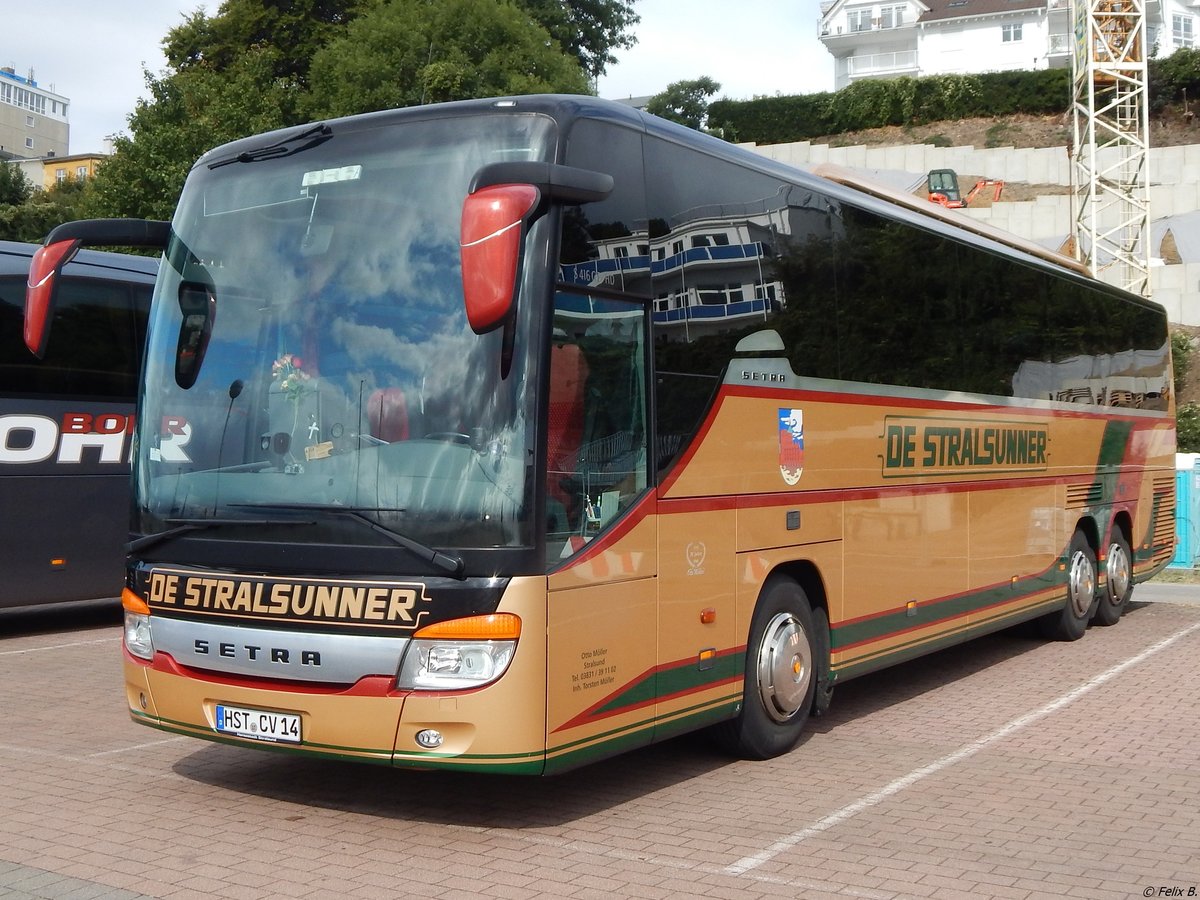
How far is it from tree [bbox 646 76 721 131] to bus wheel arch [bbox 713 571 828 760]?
61.7m

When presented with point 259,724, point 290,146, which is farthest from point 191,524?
point 290,146

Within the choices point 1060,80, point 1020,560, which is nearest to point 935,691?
point 1020,560

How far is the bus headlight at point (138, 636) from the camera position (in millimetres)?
6805

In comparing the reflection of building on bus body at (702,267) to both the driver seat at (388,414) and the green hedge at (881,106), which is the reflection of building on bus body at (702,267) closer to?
the driver seat at (388,414)

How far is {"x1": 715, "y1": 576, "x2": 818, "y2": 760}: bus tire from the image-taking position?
781 centimetres

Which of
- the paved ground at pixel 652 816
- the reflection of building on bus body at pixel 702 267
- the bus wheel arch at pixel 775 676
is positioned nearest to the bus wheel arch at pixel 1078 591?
the paved ground at pixel 652 816

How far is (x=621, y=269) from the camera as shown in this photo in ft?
21.8

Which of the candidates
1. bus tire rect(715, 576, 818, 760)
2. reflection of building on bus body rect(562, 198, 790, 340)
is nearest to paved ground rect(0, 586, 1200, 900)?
bus tire rect(715, 576, 818, 760)

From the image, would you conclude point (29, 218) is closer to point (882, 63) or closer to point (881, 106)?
point (881, 106)

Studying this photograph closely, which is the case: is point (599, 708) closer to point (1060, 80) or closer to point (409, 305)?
point (409, 305)

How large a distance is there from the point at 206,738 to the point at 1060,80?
59910 mm

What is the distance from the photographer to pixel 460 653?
5.87 meters

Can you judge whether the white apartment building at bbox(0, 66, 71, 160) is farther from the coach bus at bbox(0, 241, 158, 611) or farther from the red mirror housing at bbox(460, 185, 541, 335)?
the red mirror housing at bbox(460, 185, 541, 335)

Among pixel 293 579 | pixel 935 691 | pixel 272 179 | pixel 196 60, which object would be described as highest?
pixel 196 60
